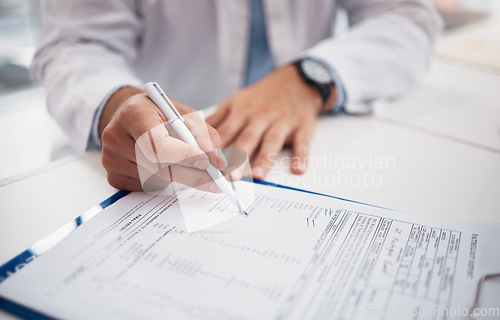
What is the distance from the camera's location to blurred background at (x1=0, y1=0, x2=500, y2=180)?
1.97 ft

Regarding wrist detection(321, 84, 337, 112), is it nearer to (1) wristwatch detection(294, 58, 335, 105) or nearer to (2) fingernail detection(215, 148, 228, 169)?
(1) wristwatch detection(294, 58, 335, 105)

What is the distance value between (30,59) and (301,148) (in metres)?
0.46

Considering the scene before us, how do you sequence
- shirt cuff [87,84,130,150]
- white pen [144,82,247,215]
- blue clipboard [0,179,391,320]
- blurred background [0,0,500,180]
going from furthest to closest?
blurred background [0,0,500,180] → shirt cuff [87,84,130,150] → white pen [144,82,247,215] → blue clipboard [0,179,391,320]

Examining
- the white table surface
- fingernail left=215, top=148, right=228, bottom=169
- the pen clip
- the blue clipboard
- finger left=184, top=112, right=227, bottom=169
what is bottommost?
the white table surface

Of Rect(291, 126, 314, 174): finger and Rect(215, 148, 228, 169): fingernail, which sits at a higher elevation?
Rect(215, 148, 228, 169): fingernail

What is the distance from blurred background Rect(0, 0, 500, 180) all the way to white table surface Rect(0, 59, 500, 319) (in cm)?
7

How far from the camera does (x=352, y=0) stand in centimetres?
83

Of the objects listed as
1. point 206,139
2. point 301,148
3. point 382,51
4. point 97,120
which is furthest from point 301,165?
point 382,51

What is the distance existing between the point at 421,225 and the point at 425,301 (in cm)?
9

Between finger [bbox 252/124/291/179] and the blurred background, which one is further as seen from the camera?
the blurred background

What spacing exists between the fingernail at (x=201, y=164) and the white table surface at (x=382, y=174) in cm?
10

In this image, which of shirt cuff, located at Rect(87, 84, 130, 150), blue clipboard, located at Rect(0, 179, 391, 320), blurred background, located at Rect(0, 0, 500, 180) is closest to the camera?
blue clipboard, located at Rect(0, 179, 391, 320)

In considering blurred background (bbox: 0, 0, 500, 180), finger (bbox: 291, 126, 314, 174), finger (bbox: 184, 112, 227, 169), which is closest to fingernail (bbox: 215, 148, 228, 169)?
finger (bbox: 184, 112, 227, 169)

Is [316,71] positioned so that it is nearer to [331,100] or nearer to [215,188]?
[331,100]
